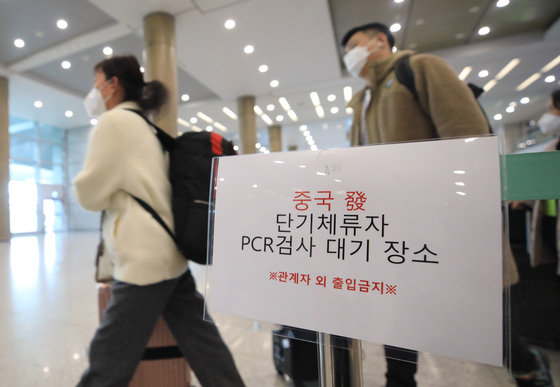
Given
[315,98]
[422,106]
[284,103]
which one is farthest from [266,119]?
[422,106]

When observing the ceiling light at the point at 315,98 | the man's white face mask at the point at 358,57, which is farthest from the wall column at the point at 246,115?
the man's white face mask at the point at 358,57

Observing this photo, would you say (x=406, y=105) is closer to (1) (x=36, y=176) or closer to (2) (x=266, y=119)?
(2) (x=266, y=119)

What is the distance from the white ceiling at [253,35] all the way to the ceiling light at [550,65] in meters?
2.95

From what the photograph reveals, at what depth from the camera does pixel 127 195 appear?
0.97 metres

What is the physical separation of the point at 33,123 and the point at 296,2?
42.5 feet

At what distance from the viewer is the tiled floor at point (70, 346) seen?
1159 mm

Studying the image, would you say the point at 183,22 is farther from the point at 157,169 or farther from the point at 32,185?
the point at 32,185

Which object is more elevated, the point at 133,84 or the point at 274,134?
the point at 274,134

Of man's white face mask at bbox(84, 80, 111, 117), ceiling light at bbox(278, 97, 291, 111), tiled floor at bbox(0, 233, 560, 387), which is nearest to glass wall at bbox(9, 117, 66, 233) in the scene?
ceiling light at bbox(278, 97, 291, 111)

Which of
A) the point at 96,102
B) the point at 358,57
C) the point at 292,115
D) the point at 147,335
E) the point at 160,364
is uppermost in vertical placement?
the point at 292,115

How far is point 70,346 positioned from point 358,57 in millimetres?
2347

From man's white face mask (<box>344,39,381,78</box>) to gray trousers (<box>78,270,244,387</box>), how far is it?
4.39ft

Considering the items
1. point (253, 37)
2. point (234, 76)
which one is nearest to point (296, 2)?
point (253, 37)

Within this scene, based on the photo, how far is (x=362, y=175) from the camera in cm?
42
